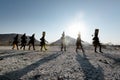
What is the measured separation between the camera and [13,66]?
502 inches

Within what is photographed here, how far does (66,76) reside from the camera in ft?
34.5

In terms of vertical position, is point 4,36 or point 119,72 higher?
point 4,36

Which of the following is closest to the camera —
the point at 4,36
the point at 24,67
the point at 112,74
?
the point at 112,74

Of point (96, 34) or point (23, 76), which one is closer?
point (23, 76)

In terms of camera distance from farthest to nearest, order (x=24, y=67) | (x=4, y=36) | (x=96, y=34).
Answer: (x=4, y=36) < (x=96, y=34) < (x=24, y=67)

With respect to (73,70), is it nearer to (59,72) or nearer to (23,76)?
(59,72)

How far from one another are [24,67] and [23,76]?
1.96 meters

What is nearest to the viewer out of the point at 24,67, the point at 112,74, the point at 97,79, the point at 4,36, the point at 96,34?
the point at 97,79

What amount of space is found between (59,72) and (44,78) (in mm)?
1224

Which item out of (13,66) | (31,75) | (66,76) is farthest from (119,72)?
(13,66)

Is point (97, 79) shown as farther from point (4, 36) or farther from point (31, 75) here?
point (4, 36)

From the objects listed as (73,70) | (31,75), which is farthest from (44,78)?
(73,70)

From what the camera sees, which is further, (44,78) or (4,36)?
(4,36)

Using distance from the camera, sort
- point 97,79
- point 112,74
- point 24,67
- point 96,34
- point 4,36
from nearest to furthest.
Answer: point 97,79 < point 112,74 < point 24,67 < point 96,34 < point 4,36
